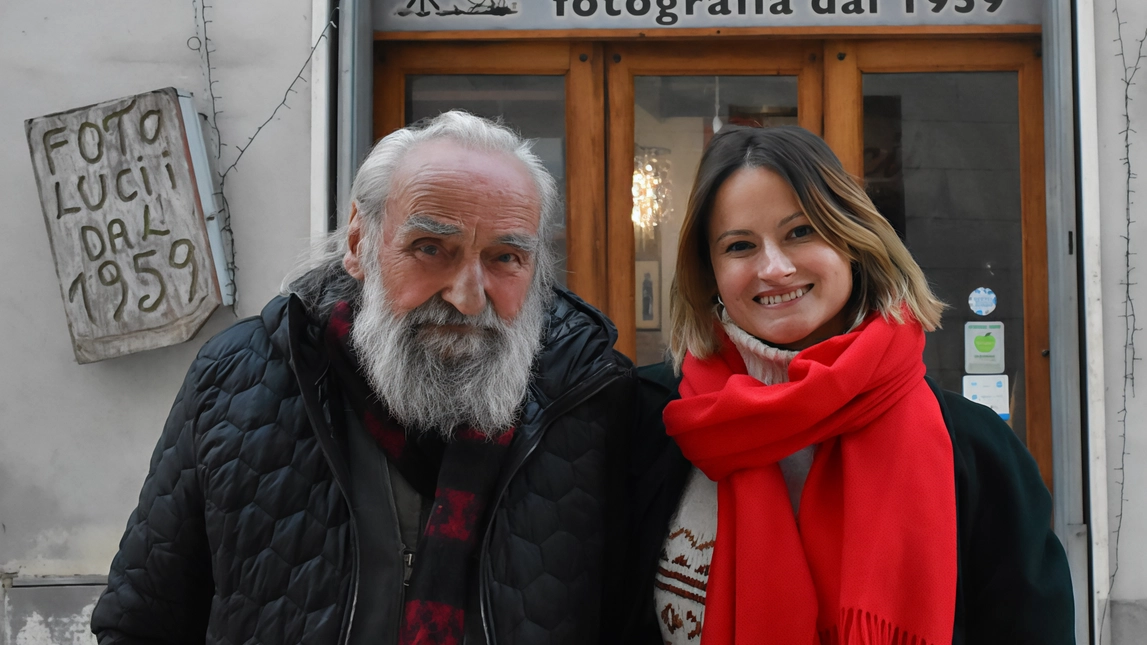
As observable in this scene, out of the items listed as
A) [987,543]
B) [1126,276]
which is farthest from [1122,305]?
[987,543]

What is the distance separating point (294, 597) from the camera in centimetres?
141

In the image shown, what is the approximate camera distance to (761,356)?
1732 mm

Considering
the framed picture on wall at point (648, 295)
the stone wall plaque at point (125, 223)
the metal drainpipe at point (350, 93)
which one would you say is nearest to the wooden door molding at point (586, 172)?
the framed picture on wall at point (648, 295)

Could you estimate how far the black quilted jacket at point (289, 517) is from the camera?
4.64 feet

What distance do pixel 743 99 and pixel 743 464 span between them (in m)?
2.55

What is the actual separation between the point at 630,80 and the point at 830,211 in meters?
2.36

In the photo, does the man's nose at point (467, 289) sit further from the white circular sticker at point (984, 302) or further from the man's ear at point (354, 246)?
the white circular sticker at point (984, 302)

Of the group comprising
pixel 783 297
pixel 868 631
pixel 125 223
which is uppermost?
pixel 125 223

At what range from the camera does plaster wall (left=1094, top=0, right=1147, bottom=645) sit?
3.46m

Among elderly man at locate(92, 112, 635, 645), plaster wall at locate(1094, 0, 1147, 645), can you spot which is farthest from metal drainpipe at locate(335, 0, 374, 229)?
plaster wall at locate(1094, 0, 1147, 645)

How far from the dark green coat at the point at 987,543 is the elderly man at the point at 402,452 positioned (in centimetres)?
15

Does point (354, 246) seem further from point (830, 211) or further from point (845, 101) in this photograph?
point (845, 101)

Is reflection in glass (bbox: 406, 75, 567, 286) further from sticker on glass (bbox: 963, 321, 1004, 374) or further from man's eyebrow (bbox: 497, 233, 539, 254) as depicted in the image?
man's eyebrow (bbox: 497, 233, 539, 254)

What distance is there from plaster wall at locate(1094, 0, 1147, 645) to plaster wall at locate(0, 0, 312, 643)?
326 centimetres
